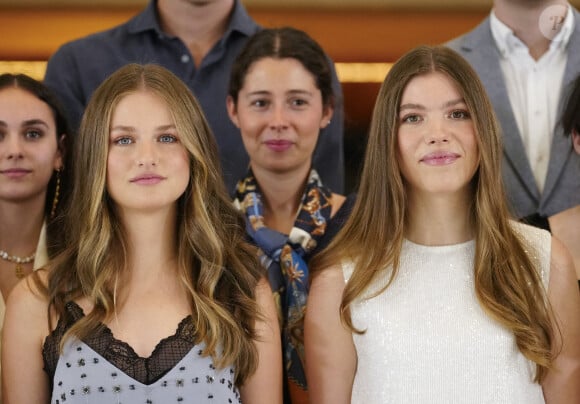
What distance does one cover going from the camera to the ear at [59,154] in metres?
3.15

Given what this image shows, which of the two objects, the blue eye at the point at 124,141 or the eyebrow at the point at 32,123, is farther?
the eyebrow at the point at 32,123

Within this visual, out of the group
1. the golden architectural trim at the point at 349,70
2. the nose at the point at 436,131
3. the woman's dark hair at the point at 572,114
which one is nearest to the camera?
the nose at the point at 436,131

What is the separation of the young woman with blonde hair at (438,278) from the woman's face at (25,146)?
801 millimetres

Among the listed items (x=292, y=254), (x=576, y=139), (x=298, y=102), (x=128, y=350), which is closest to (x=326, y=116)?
(x=298, y=102)

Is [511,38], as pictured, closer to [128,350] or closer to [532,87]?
[532,87]

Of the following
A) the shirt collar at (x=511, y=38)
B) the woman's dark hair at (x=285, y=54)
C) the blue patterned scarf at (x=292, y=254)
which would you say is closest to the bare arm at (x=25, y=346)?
the blue patterned scarf at (x=292, y=254)

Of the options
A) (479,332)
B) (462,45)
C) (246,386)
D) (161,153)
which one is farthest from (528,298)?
(462,45)

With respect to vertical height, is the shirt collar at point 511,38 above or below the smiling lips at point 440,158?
above

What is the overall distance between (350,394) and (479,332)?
326 mm

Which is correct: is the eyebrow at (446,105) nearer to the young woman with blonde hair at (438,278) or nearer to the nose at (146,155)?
the young woman with blonde hair at (438,278)

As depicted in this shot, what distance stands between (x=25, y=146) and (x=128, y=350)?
2.54 ft

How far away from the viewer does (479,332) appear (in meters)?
2.62

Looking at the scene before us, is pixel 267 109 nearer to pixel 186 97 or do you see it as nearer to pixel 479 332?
pixel 186 97

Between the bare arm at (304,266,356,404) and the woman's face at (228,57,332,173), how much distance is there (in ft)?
1.88
